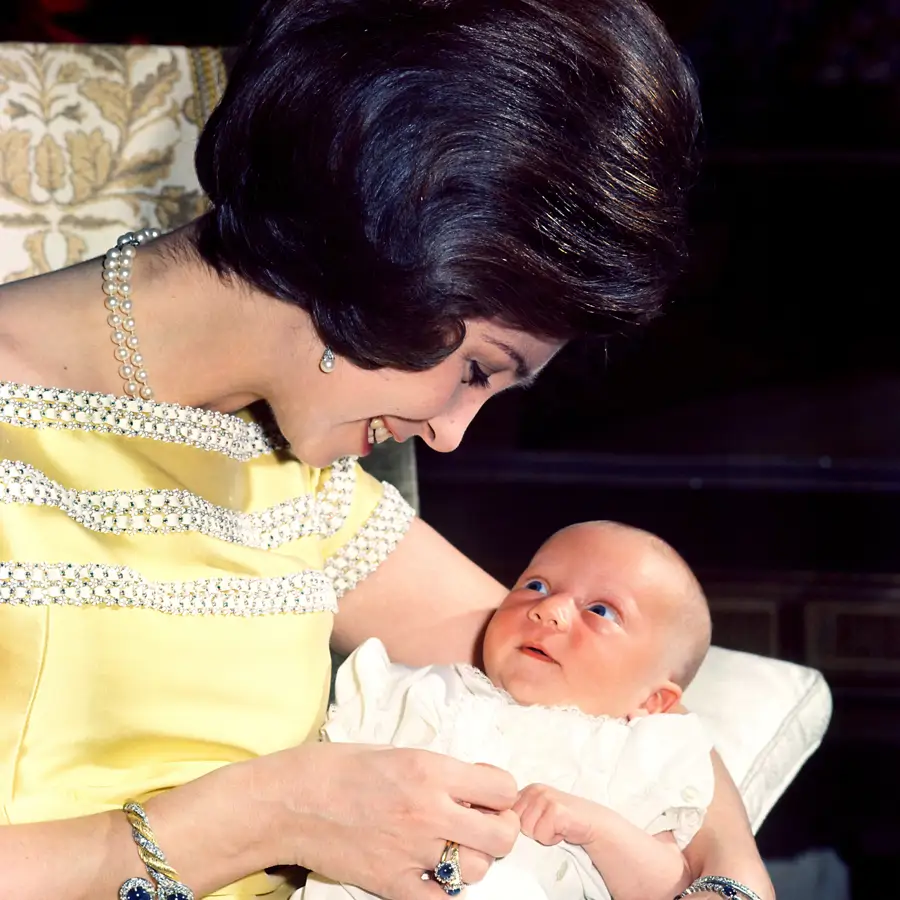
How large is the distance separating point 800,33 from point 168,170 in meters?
2.91

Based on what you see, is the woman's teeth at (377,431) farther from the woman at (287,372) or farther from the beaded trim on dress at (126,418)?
the beaded trim on dress at (126,418)

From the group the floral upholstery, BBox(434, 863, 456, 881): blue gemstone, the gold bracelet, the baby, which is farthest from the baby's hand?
the floral upholstery

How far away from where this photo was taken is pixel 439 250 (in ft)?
3.76

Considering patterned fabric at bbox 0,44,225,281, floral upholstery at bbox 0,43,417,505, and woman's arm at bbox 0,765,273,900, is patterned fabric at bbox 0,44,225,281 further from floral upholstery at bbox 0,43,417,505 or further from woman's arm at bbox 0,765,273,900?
woman's arm at bbox 0,765,273,900

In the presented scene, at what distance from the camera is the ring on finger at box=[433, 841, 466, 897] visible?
1194 mm

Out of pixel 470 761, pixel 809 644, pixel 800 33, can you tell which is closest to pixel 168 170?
pixel 470 761

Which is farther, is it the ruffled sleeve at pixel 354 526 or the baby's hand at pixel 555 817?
the ruffled sleeve at pixel 354 526

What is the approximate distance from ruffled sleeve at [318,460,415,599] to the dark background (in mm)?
2053

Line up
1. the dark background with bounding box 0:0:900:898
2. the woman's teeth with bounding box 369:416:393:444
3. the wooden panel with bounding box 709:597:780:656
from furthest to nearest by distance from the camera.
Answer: the dark background with bounding box 0:0:900:898 < the wooden panel with bounding box 709:597:780:656 < the woman's teeth with bounding box 369:416:393:444

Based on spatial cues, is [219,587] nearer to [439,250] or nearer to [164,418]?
[164,418]

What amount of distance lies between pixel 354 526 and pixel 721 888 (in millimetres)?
599

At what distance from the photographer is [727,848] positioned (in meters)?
1.39

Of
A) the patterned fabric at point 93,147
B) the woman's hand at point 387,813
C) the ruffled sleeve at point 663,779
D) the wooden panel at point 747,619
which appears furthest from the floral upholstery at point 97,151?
the wooden panel at point 747,619

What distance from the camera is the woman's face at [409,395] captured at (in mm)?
1258
